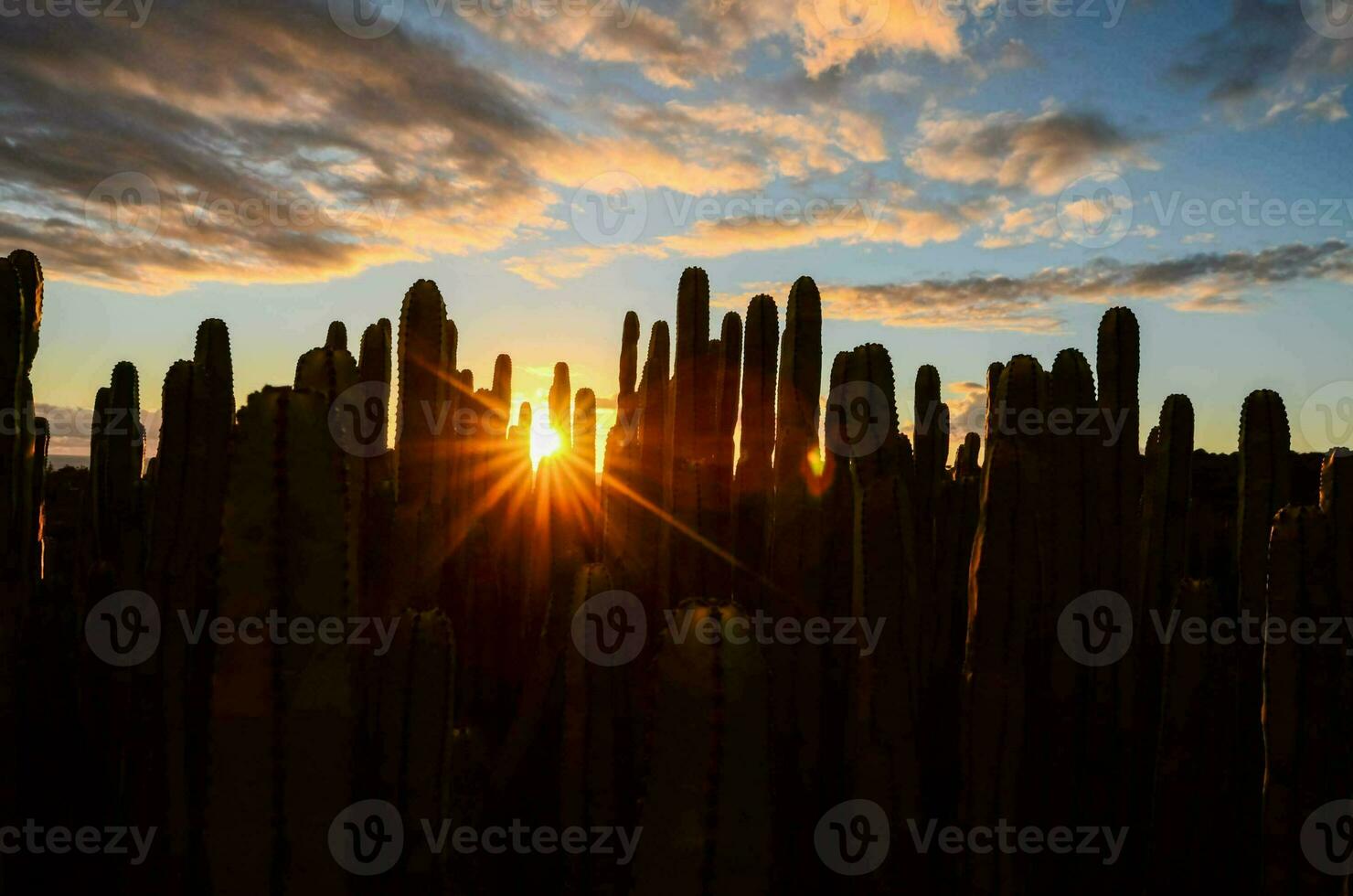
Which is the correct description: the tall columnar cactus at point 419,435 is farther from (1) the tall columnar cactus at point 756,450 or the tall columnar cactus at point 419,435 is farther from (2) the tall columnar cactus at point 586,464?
(2) the tall columnar cactus at point 586,464

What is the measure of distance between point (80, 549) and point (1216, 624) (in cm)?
632

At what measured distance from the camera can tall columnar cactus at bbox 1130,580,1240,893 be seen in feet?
10.6

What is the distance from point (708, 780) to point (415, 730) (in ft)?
3.72

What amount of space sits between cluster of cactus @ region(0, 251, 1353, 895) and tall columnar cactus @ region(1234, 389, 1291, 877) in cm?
2

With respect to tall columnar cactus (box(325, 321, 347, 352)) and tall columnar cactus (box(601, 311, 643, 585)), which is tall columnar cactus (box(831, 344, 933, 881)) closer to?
tall columnar cactus (box(601, 311, 643, 585))

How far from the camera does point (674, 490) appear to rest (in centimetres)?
399

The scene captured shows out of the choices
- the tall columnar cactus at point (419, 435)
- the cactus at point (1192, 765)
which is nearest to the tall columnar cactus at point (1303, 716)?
the cactus at point (1192, 765)

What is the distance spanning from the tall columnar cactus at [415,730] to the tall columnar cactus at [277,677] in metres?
0.62

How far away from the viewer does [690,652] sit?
200cm

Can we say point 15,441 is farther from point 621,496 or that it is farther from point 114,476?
point 621,496

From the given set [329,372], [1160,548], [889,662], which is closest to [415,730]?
[329,372]

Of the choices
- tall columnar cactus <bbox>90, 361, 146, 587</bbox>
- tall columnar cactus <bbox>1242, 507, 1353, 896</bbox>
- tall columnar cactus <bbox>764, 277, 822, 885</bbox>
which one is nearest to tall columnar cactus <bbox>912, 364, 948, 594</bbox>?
tall columnar cactus <bbox>764, 277, 822, 885</bbox>

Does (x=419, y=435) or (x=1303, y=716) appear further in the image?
(x=419, y=435)

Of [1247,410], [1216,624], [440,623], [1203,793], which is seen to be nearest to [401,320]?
[440,623]
